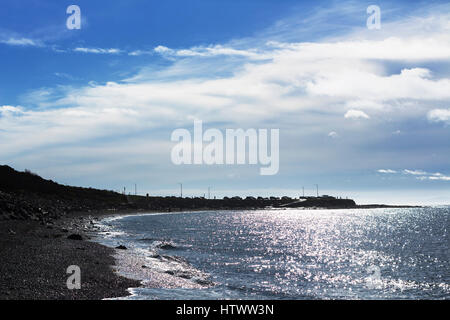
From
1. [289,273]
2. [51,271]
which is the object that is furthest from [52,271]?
[289,273]

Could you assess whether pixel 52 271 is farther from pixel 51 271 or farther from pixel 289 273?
pixel 289 273

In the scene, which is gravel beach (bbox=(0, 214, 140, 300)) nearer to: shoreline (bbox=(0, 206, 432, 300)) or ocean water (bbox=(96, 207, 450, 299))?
shoreline (bbox=(0, 206, 432, 300))

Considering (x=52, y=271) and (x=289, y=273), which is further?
(x=289, y=273)

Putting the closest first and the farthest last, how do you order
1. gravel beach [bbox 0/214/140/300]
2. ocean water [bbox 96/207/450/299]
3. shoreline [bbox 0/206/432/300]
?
gravel beach [bbox 0/214/140/300] < shoreline [bbox 0/206/432/300] < ocean water [bbox 96/207/450/299]

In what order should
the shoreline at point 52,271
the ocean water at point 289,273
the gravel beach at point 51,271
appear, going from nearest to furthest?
the gravel beach at point 51,271, the shoreline at point 52,271, the ocean water at point 289,273

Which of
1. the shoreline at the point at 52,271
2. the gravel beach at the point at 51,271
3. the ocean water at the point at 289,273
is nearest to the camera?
the gravel beach at the point at 51,271

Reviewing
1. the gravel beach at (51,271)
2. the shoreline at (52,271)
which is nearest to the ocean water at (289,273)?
the shoreline at (52,271)

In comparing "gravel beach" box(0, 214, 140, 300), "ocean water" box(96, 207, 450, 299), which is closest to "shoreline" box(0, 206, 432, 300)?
"gravel beach" box(0, 214, 140, 300)

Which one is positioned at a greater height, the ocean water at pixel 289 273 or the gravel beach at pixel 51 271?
the gravel beach at pixel 51 271

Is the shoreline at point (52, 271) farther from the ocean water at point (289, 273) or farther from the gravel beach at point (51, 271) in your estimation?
the ocean water at point (289, 273)

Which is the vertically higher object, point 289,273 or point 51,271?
point 51,271

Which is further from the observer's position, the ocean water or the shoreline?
the ocean water

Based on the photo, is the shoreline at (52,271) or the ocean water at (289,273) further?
the ocean water at (289,273)

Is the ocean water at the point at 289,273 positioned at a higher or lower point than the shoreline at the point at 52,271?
lower
